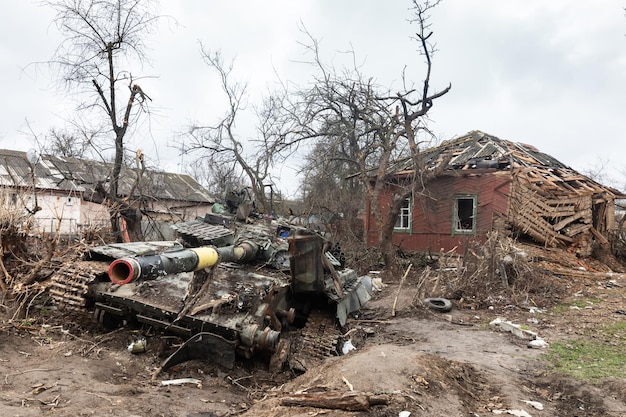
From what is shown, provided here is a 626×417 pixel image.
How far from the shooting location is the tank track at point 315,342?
6.41 metres

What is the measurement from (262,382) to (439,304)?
5.62 metres

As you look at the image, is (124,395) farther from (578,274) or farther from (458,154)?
(458,154)

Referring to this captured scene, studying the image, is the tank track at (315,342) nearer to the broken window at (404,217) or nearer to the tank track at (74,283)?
the tank track at (74,283)

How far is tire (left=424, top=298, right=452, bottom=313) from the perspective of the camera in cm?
1020

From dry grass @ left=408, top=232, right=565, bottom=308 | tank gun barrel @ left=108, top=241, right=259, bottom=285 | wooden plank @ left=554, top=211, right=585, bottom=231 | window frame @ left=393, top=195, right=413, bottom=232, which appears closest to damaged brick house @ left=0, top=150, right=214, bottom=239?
tank gun barrel @ left=108, top=241, right=259, bottom=285

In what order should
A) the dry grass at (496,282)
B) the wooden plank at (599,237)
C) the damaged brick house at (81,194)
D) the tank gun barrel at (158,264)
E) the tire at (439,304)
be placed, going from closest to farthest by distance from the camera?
the tank gun barrel at (158,264) → the damaged brick house at (81,194) → the tire at (439,304) → the dry grass at (496,282) → the wooden plank at (599,237)

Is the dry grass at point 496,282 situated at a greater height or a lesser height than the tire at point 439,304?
greater

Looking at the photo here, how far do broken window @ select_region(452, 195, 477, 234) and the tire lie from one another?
614 centimetres

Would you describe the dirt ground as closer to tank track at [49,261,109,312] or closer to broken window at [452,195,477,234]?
tank track at [49,261,109,312]

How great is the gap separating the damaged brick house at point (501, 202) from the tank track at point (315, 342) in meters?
7.26

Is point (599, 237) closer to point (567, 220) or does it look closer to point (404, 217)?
point (567, 220)

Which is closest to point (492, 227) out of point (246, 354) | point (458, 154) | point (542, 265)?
point (542, 265)

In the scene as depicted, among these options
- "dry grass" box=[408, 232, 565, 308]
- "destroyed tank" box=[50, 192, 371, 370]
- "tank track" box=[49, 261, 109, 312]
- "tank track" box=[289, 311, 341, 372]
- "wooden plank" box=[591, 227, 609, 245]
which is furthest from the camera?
"wooden plank" box=[591, 227, 609, 245]

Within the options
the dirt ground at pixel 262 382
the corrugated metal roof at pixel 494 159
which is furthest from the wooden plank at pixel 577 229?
the dirt ground at pixel 262 382
